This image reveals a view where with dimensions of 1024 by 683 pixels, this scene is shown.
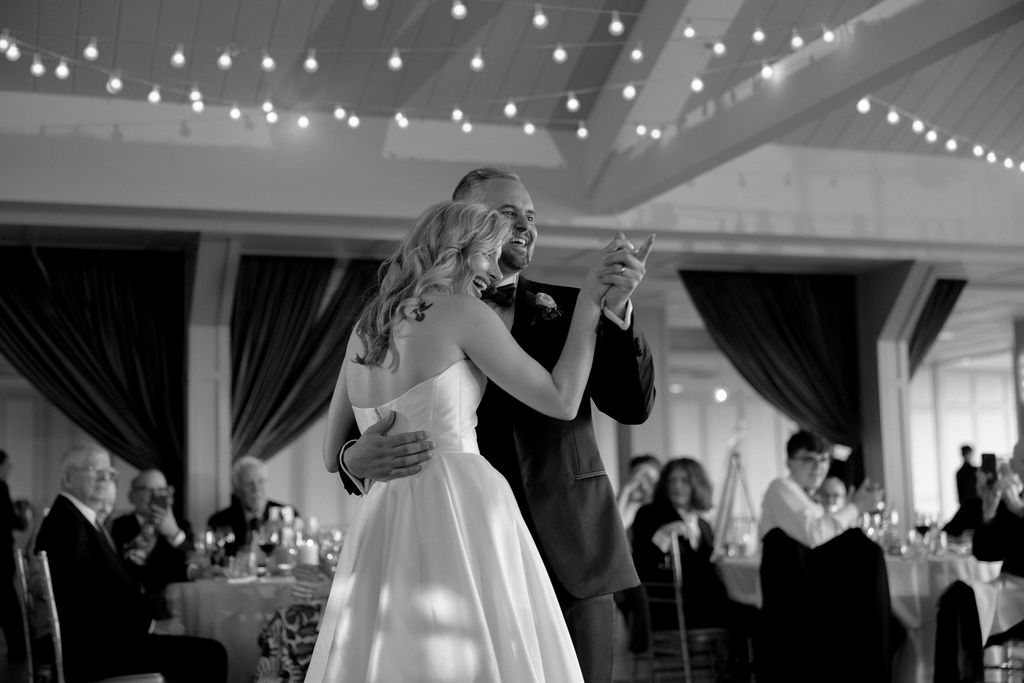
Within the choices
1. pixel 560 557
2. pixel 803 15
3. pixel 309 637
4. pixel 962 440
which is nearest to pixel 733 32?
pixel 803 15

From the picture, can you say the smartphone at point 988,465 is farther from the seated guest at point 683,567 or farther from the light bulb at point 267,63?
the light bulb at point 267,63

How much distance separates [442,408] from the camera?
2145 millimetres

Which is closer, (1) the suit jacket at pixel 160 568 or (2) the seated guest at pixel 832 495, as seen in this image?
(1) the suit jacket at pixel 160 568

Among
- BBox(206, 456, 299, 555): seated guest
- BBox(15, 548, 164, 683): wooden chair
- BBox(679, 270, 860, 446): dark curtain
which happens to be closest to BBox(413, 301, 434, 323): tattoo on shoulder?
BBox(15, 548, 164, 683): wooden chair

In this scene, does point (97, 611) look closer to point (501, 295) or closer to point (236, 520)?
point (236, 520)

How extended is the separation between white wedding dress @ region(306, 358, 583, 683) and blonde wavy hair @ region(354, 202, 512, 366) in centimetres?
12

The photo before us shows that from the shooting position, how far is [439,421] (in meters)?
2.15

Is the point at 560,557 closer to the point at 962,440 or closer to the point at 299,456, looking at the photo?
the point at 299,456

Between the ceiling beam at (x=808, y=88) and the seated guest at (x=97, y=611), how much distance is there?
144 inches

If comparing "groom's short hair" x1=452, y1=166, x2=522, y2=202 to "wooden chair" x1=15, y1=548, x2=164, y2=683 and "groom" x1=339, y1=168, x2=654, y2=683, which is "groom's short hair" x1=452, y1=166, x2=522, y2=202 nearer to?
"groom" x1=339, y1=168, x2=654, y2=683

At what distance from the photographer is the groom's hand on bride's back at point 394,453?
6.93ft

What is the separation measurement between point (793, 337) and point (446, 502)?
26.9ft

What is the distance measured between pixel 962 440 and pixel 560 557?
51.1 feet

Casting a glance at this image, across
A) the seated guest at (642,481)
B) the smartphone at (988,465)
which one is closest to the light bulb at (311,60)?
the seated guest at (642,481)
